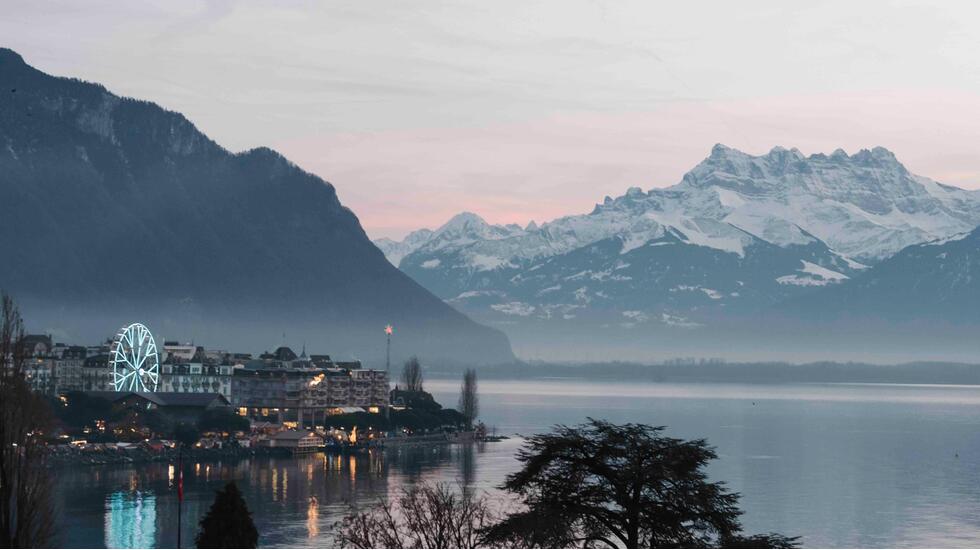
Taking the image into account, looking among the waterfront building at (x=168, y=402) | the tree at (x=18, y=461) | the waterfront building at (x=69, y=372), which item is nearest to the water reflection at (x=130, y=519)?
the tree at (x=18, y=461)

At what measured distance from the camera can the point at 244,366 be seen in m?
151

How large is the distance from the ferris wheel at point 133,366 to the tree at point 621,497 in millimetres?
109873

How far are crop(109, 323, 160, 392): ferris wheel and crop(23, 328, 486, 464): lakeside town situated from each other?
12.2 inches

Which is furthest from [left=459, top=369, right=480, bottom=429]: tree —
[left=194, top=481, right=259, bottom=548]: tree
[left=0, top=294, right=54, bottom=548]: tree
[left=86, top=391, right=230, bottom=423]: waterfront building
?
[left=194, top=481, right=259, bottom=548]: tree

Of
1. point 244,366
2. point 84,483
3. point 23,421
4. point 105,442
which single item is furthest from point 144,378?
point 23,421

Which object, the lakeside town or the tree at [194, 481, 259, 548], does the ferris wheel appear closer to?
the lakeside town

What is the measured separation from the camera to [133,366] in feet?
468

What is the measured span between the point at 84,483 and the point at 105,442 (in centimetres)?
2457

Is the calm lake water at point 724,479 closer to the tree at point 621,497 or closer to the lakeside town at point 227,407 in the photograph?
the lakeside town at point 227,407

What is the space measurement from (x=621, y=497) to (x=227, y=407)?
107m

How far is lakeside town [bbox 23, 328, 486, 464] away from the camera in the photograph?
116062 mm

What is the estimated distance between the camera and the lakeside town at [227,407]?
→ 381 feet

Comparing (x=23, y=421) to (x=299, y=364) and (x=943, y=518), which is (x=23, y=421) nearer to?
(x=943, y=518)

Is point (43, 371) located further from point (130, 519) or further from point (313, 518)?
point (313, 518)
